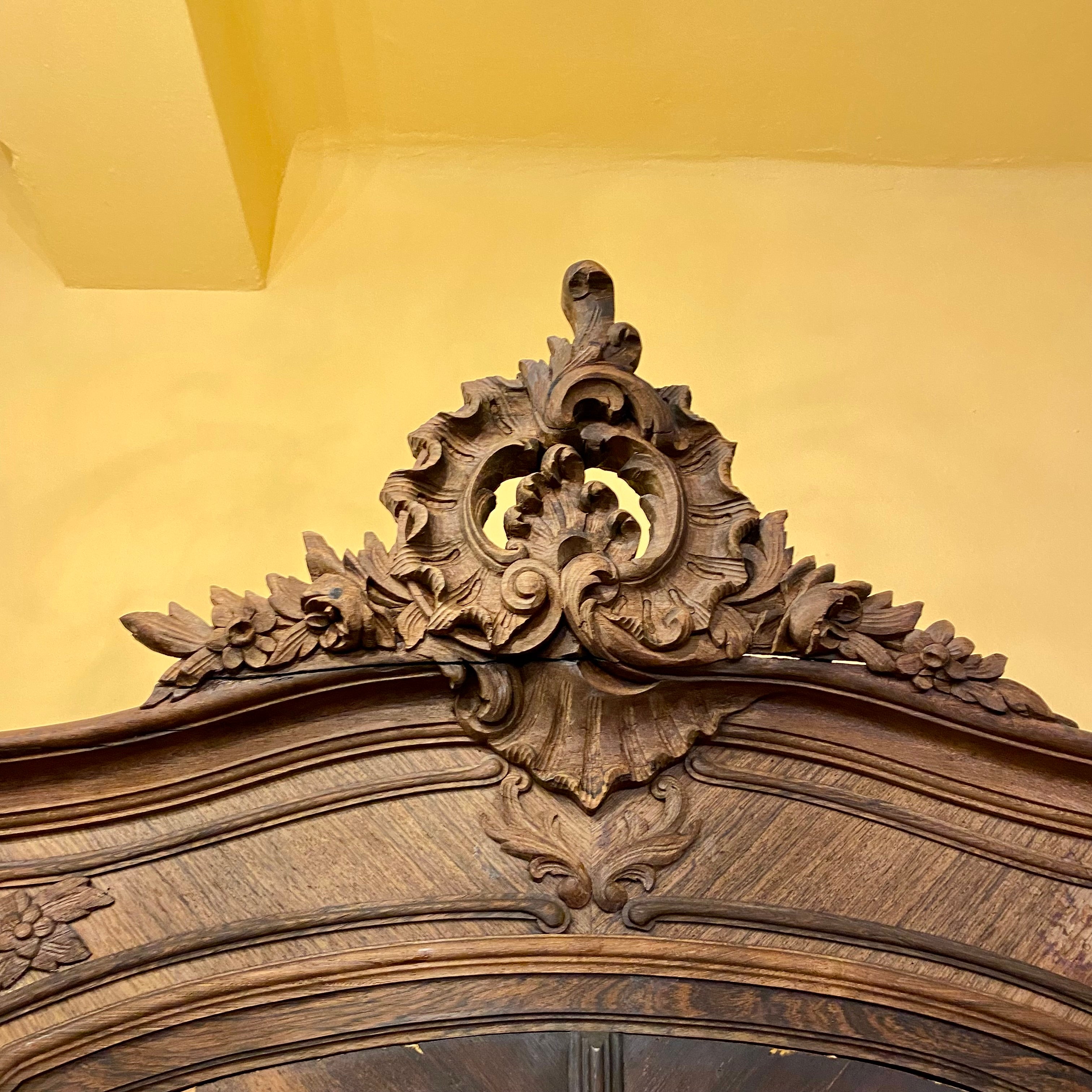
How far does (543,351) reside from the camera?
155 centimetres

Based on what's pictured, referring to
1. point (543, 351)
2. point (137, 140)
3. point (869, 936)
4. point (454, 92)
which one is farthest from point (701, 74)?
point (869, 936)

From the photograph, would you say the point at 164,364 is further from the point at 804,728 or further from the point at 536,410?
the point at 804,728

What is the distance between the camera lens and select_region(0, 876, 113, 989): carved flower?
0.80 meters

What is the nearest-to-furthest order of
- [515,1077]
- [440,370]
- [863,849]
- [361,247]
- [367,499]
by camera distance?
1. [515,1077]
2. [863,849]
3. [367,499]
4. [440,370]
5. [361,247]

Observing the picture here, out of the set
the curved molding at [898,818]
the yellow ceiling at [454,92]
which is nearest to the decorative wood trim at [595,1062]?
the curved molding at [898,818]

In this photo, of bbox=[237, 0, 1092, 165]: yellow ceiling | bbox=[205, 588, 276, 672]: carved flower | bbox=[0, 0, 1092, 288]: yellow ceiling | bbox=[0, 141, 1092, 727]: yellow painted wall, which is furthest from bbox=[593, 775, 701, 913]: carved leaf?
bbox=[237, 0, 1092, 165]: yellow ceiling

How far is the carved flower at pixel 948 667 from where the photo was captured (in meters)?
0.90

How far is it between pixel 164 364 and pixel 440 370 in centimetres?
41

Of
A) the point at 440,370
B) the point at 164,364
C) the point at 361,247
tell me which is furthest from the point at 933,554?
the point at 164,364

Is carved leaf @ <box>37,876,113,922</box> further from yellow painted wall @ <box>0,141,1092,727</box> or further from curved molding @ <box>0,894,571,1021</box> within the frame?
yellow painted wall @ <box>0,141,1092,727</box>

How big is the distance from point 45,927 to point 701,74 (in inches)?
60.6

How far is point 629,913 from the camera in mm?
832

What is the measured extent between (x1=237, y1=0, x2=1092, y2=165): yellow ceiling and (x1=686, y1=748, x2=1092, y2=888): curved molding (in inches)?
48.8

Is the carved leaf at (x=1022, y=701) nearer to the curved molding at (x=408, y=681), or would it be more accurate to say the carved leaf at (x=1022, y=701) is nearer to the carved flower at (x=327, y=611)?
the curved molding at (x=408, y=681)
